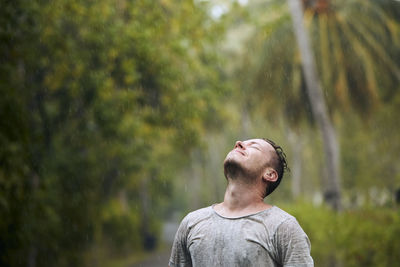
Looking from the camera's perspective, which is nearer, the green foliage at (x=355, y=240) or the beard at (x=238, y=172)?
the beard at (x=238, y=172)

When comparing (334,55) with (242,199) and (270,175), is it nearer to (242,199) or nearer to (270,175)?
(270,175)

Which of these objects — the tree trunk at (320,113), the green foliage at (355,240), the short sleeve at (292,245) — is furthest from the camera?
the tree trunk at (320,113)

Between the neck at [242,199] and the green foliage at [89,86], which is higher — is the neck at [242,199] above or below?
below

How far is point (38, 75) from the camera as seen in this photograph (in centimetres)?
1344

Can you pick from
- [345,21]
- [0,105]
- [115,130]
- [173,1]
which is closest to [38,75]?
[115,130]

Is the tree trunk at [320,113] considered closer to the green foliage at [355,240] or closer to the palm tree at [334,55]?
the green foliage at [355,240]

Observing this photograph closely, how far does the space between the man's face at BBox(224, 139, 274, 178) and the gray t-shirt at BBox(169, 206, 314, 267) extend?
22 cm

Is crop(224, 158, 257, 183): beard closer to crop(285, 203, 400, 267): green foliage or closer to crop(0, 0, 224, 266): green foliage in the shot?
crop(285, 203, 400, 267): green foliage

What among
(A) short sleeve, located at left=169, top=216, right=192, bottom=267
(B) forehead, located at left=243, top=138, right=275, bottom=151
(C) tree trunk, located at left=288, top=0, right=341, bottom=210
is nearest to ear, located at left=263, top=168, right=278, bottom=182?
(B) forehead, located at left=243, top=138, right=275, bottom=151

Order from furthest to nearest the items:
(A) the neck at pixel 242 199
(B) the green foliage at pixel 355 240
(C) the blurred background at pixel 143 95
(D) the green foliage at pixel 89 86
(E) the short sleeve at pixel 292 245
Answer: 1. (D) the green foliage at pixel 89 86
2. (C) the blurred background at pixel 143 95
3. (B) the green foliage at pixel 355 240
4. (A) the neck at pixel 242 199
5. (E) the short sleeve at pixel 292 245

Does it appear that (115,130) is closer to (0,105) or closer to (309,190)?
(0,105)

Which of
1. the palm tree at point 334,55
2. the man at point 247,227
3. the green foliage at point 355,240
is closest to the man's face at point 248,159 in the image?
the man at point 247,227

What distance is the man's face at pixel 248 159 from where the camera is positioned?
261 centimetres

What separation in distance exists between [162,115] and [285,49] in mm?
8377
